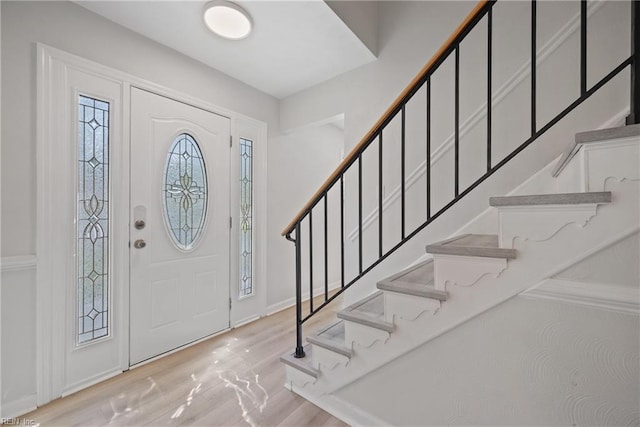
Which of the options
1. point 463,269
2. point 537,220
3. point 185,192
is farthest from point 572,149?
point 185,192

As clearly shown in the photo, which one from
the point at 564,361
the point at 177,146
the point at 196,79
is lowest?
the point at 564,361

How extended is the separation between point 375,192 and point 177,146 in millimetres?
1765

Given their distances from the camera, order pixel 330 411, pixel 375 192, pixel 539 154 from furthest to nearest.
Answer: pixel 375 192
pixel 539 154
pixel 330 411

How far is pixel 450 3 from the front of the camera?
2.17m

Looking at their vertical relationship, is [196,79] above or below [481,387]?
above

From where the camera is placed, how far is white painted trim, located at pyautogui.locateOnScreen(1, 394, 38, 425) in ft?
5.00

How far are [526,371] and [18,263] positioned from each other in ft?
8.53

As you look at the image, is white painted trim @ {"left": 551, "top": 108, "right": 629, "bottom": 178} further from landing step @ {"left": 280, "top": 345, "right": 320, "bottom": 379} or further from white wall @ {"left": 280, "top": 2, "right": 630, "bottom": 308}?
landing step @ {"left": 280, "top": 345, "right": 320, "bottom": 379}

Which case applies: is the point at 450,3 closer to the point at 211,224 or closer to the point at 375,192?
the point at 375,192

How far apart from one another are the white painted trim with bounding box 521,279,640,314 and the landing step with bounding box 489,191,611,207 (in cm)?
29

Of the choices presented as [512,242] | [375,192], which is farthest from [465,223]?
[512,242]

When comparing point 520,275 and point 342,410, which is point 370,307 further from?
point 520,275

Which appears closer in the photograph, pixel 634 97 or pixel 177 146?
pixel 634 97

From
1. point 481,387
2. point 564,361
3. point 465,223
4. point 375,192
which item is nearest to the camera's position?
point 564,361
